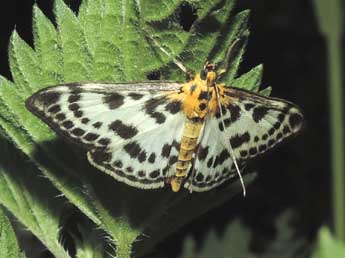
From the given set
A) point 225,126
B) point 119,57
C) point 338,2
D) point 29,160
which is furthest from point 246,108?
point 338,2

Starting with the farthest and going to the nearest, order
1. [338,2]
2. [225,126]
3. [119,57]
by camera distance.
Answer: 1. [338,2]
2. [225,126]
3. [119,57]

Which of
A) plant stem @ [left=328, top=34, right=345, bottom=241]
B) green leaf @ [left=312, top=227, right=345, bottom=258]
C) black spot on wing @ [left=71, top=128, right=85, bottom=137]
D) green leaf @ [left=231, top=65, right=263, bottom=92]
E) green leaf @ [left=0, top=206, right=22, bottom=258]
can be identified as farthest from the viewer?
plant stem @ [left=328, top=34, right=345, bottom=241]

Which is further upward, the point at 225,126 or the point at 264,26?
the point at 225,126

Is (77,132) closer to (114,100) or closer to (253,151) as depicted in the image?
(114,100)

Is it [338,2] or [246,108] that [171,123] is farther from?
[338,2]

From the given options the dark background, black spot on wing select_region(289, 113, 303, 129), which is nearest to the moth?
black spot on wing select_region(289, 113, 303, 129)

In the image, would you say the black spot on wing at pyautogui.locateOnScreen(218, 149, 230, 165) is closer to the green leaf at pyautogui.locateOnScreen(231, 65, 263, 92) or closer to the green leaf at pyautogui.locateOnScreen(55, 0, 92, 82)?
the green leaf at pyautogui.locateOnScreen(231, 65, 263, 92)
